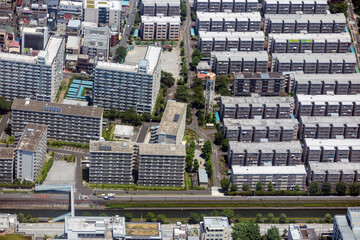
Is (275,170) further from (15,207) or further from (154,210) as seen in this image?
(15,207)

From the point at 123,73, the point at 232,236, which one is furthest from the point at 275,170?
the point at 123,73

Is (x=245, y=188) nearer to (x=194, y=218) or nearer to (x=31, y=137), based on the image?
(x=194, y=218)

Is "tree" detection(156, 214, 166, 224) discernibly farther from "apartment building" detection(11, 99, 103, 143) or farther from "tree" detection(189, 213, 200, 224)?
"apartment building" detection(11, 99, 103, 143)

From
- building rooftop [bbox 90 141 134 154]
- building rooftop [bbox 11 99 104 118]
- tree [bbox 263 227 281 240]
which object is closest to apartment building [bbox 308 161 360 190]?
tree [bbox 263 227 281 240]

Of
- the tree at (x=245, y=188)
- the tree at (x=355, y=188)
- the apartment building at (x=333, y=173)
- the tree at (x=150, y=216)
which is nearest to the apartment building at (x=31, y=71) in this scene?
the tree at (x=150, y=216)

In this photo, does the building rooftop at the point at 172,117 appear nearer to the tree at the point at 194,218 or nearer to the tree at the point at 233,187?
the tree at the point at 233,187
